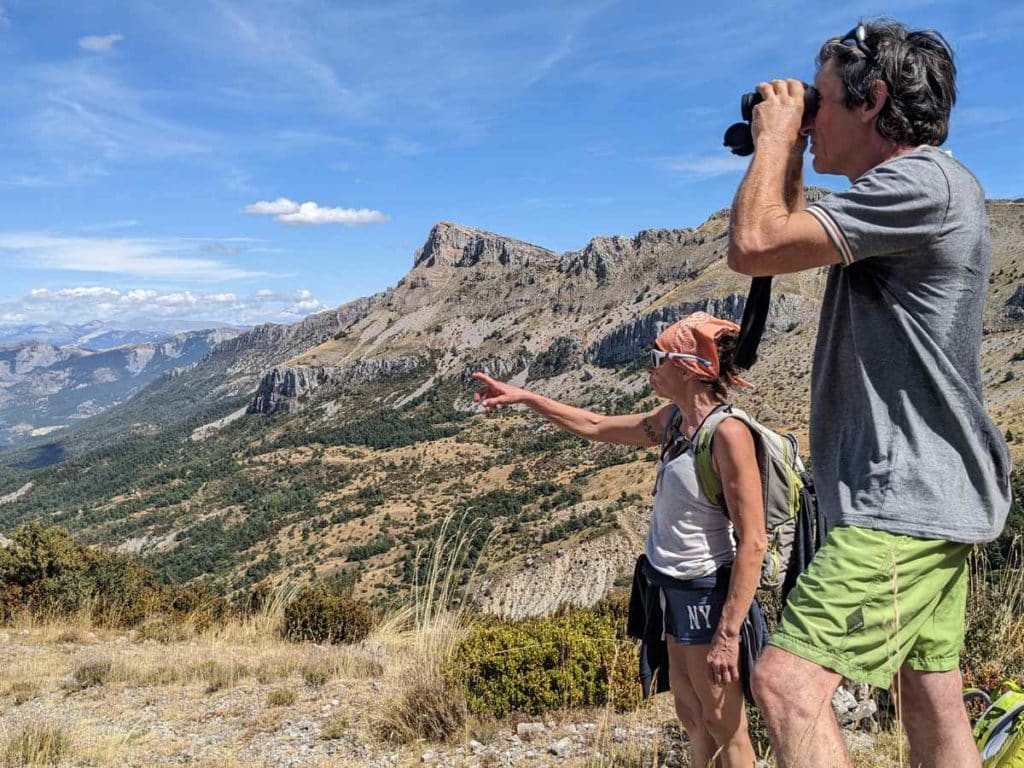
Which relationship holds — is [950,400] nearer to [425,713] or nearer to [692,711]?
[692,711]

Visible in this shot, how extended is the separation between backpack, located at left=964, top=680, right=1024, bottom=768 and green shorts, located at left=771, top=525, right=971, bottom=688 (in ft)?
2.04

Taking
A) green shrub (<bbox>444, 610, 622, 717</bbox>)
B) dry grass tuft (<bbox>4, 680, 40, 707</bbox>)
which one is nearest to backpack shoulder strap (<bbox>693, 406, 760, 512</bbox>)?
green shrub (<bbox>444, 610, 622, 717</bbox>)

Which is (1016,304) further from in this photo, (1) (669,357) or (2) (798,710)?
(2) (798,710)

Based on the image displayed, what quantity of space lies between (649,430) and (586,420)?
0.31 meters

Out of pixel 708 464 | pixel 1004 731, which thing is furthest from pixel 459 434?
pixel 1004 731

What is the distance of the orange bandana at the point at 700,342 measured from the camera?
2158 millimetres

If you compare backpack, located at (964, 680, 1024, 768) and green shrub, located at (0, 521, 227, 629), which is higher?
backpack, located at (964, 680, 1024, 768)

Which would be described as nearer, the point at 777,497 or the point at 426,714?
the point at 777,497

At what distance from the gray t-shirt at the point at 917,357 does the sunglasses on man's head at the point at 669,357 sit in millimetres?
654

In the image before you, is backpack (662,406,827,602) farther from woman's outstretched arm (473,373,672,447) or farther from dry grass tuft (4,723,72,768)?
dry grass tuft (4,723,72,768)

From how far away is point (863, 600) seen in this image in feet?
4.66

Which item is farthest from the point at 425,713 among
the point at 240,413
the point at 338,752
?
the point at 240,413

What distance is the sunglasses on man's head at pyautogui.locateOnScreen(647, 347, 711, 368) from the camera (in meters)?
2.16

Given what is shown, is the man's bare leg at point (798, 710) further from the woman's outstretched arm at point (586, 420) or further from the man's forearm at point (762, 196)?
the woman's outstretched arm at point (586, 420)
